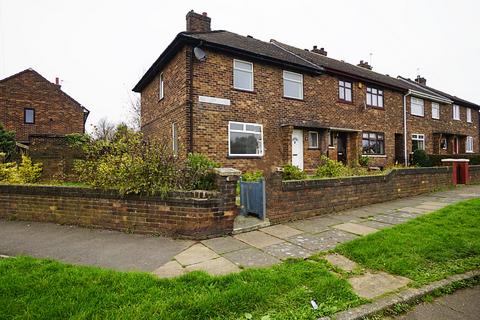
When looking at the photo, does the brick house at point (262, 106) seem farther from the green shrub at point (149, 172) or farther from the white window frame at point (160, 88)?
the green shrub at point (149, 172)

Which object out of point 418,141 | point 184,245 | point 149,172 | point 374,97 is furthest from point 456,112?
point 184,245

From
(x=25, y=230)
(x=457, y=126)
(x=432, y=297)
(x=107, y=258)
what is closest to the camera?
(x=432, y=297)

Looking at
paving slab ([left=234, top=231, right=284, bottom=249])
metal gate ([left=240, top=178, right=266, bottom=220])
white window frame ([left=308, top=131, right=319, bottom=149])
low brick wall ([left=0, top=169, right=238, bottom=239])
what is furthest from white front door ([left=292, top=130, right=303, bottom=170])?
low brick wall ([left=0, top=169, right=238, bottom=239])

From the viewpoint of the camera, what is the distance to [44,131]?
2303 centimetres

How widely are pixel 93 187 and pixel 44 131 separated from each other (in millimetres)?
22319

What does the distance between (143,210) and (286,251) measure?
9.03 ft

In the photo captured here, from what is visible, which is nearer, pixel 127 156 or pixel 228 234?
pixel 228 234

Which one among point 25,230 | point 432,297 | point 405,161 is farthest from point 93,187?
point 405,161

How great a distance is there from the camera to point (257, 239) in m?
4.90

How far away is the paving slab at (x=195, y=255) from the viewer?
3.85m

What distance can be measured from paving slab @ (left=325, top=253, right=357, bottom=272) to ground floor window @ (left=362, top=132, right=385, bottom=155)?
12.7 metres

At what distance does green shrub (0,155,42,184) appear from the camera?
305 inches

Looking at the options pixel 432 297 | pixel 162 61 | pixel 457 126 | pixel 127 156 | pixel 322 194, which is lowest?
A: pixel 432 297

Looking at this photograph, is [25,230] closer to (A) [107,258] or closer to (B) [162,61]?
(A) [107,258]
